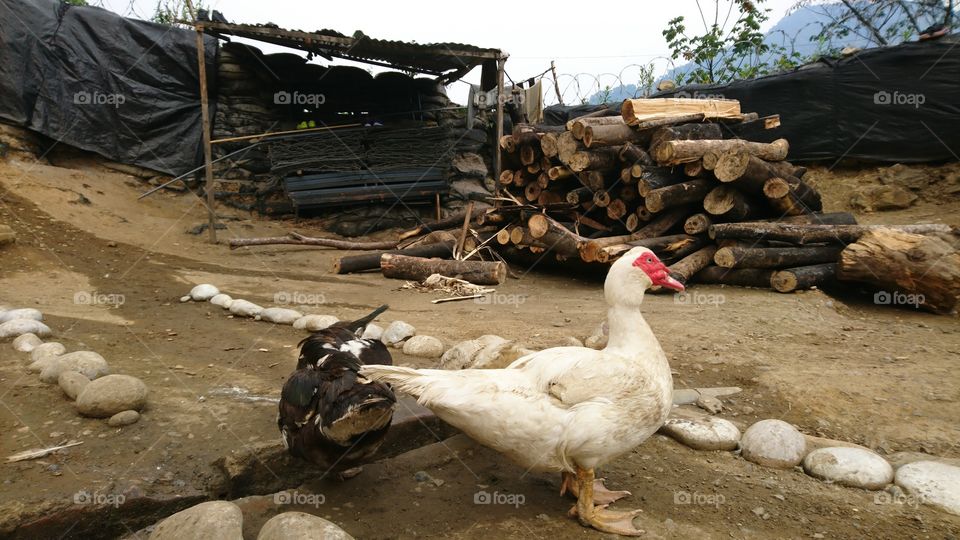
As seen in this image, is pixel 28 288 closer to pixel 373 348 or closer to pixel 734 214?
pixel 373 348

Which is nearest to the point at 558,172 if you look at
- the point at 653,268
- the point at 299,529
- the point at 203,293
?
the point at 203,293

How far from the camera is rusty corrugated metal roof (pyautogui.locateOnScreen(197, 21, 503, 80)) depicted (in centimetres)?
857

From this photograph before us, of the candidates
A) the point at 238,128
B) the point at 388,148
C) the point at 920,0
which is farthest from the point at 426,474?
the point at 920,0

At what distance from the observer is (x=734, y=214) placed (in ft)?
22.0

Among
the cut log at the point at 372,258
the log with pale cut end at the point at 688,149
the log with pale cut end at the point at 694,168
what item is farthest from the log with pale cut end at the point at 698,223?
the cut log at the point at 372,258

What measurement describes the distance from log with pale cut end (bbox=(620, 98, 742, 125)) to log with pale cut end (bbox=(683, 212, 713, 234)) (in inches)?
52.8

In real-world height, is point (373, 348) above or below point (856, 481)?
above

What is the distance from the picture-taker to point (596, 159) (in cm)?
682

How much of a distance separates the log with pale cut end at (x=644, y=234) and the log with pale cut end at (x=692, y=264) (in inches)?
19.1

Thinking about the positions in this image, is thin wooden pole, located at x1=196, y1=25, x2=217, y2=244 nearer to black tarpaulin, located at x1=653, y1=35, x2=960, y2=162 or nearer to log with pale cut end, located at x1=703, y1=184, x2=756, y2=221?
log with pale cut end, located at x1=703, y1=184, x2=756, y2=221

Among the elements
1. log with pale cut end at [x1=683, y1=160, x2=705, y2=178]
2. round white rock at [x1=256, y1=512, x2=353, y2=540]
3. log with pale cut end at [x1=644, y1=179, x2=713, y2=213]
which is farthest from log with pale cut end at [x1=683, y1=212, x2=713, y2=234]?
round white rock at [x1=256, y1=512, x2=353, y2=540]

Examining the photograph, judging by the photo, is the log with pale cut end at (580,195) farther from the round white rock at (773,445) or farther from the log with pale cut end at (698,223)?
the round white rock at (773,445)

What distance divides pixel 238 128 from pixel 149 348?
8271mm

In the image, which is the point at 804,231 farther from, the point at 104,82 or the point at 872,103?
the point at 104,82
